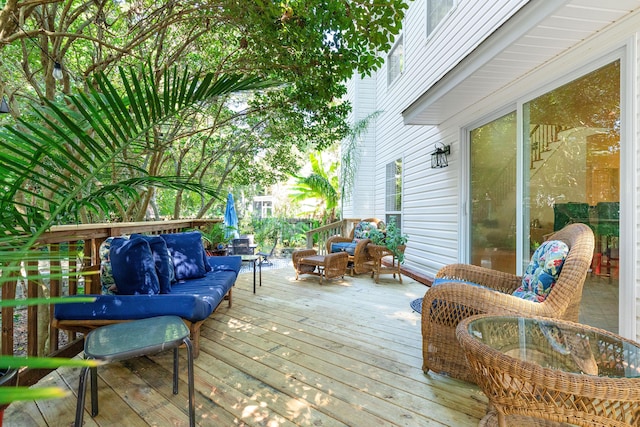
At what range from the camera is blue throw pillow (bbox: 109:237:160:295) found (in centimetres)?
253

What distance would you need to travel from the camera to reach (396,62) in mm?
7281

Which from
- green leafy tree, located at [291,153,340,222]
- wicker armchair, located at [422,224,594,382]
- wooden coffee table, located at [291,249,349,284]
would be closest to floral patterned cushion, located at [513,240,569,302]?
wicker armchair, located at [422,224,594,382]

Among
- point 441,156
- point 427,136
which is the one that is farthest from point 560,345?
point 427,136

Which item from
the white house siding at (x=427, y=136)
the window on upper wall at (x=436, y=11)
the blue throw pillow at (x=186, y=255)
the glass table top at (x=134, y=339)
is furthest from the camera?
the window on upper wall at (x=436, y=11)

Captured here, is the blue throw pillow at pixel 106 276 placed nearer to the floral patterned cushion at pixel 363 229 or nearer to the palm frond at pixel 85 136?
the palm frond at pixel 85 136

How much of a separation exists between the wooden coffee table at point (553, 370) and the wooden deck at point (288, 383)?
50 centimetres

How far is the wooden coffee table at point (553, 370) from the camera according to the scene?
1299 millimetres

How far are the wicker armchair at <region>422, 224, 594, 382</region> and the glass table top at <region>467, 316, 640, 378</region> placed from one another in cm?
21

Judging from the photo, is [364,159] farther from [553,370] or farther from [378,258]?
[553,370]

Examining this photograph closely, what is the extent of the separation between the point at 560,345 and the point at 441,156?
Result: 376 cm

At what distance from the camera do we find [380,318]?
362 cm

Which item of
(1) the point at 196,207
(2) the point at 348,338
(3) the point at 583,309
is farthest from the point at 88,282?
(1) the point at 196,207

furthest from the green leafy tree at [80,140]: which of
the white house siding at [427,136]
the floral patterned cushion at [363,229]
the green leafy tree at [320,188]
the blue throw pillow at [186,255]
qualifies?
the green leafy tree at [320,188]

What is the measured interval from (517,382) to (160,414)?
78.1 inches
